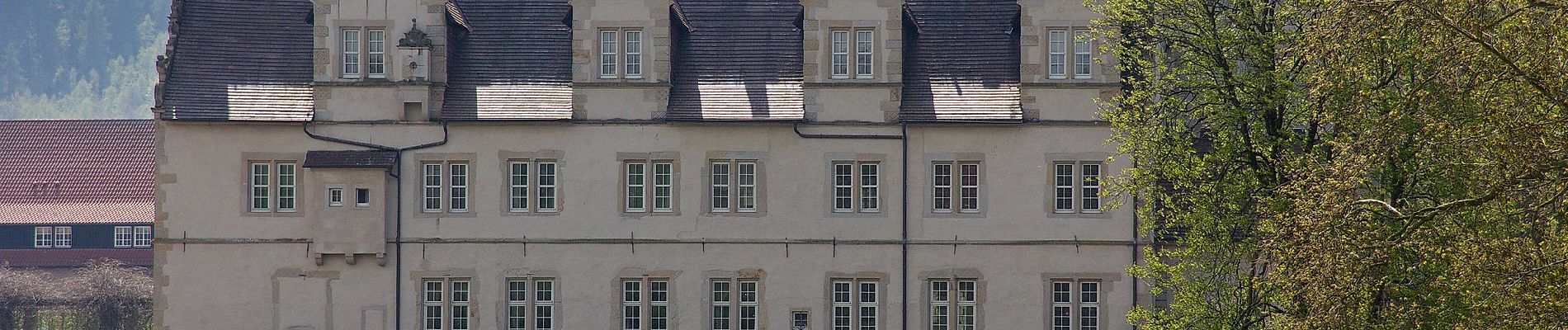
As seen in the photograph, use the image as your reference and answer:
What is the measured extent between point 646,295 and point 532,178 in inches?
123

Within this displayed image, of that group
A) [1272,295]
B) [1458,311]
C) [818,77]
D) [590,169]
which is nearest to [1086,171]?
[818,77]

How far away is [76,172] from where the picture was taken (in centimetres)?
7588

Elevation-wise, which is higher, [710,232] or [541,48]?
[541,48]

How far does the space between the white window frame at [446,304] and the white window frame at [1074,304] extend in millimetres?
11072

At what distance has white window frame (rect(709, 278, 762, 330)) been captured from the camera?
39875 mm

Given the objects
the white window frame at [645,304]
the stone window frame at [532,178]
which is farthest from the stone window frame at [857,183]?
the stone window frame at [532,178]

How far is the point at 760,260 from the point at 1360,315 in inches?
769

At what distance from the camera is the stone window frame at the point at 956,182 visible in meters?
39.6

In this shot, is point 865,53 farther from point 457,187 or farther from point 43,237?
point 43,237

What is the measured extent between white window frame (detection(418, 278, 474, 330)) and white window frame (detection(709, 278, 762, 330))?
4640 millimetres

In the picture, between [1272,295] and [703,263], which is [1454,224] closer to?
[1272,295]

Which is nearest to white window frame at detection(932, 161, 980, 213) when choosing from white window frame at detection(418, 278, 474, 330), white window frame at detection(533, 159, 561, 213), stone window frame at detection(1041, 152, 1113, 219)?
stone window frame at detection(1041, 152, 1113, 219)

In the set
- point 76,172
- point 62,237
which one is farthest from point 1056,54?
point 76,172

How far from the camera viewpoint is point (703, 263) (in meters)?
39.9
